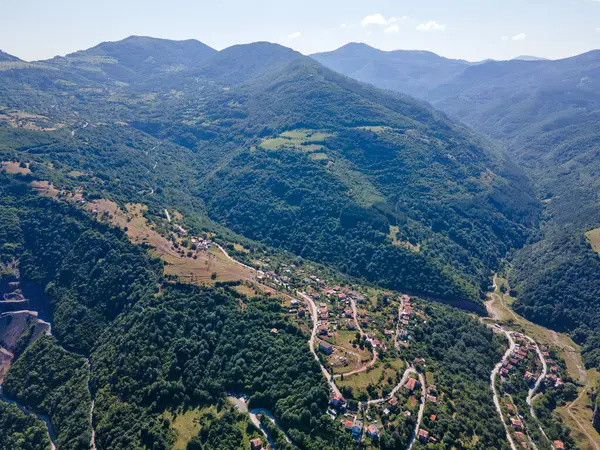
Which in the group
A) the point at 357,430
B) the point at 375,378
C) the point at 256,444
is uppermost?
the point at 357,430

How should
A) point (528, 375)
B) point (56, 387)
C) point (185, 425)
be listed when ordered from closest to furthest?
1. point (185, 425)
2. point (56, 387)
3. point (528, 375)

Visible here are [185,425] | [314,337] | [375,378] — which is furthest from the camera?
[314,337]

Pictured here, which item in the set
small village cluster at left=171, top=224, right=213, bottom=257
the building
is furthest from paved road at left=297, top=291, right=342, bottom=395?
small village cluster at left=171, top=224, right=213, bottom=257

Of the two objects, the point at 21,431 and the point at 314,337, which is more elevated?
the point at 314,337

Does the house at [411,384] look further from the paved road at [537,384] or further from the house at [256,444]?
the house at [256,444]

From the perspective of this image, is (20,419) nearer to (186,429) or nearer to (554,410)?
(186,429)

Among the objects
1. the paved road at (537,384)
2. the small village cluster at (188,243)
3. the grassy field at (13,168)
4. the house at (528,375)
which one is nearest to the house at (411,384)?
the paved road at (537,384)

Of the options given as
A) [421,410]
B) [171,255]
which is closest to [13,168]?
[171,255]

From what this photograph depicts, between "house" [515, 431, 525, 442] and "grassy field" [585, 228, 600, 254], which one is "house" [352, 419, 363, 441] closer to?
"house" [515, 431, 525, 442]

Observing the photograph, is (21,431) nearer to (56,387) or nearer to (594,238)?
(56,387)

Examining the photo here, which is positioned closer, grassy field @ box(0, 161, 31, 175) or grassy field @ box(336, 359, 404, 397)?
grassy field @ box(336, 359, 404, 397)
